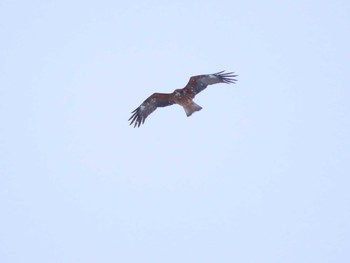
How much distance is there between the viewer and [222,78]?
15.5 metres

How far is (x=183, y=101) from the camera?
1528 centimetres

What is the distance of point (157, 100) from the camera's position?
15820 millimetres

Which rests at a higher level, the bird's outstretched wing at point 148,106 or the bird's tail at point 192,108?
the bird's outstretched wing at point 148,106

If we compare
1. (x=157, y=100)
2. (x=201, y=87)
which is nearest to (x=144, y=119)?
(x=157, y=100)

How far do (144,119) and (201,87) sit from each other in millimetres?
2178

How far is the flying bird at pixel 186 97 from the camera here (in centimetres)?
1513

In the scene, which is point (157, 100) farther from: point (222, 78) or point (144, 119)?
point (222, 78)

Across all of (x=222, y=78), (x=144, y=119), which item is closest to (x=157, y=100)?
(x=144, y=119)

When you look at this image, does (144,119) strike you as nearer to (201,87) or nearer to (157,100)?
(157,100)

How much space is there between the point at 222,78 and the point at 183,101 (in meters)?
1.45

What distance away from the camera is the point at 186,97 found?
599 inches

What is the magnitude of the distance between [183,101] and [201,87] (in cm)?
71

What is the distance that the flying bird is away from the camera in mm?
15127

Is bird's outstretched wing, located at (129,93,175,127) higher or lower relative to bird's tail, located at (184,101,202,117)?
higher
